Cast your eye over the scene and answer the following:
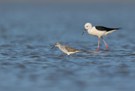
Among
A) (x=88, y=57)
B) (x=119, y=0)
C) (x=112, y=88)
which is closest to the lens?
(x=112, y=88)

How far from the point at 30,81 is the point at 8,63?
8.95 feet

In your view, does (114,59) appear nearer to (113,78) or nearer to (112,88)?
(113,78)

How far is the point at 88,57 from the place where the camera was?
17.0 meters

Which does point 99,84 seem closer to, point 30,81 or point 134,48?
point 30,81

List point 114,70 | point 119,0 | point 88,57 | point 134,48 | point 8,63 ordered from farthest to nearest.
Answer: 1. point 119,0
2. point 134,48
3. point 88,57
4. point 8,63
5. point 114,70

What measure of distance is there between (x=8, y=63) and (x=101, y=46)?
229 inches

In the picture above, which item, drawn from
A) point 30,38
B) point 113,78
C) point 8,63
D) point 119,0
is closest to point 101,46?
point 30,38


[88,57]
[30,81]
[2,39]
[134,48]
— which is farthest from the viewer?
[2,39]

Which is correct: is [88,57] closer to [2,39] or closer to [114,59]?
[114,59]

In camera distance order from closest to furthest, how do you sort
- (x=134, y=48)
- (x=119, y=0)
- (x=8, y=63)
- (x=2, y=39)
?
(x=8, y=63), (x=134, y=48), (x=2, y=39), (x=119, y=0)

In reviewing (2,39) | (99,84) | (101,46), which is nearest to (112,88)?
(99,84)

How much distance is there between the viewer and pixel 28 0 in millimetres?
69312

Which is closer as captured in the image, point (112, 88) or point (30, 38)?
point (112, 88)

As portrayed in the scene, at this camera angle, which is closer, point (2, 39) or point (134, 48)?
point (134, 48)
